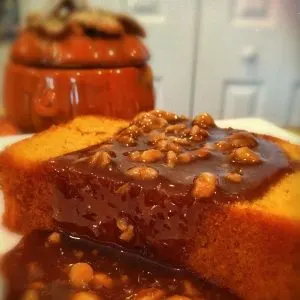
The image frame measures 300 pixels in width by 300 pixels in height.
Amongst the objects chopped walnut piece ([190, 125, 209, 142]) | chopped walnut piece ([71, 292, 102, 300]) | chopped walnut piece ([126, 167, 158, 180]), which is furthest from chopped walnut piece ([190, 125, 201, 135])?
chopped walnut piece ([71, 292, 102, 300])

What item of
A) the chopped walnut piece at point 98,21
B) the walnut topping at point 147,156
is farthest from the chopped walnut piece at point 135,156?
the chopped walnut piece at point 98,21

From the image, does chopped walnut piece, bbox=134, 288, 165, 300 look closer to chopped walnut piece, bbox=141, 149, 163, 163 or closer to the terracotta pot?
chopped walnut piece, bbox=141, 149, 163, 163

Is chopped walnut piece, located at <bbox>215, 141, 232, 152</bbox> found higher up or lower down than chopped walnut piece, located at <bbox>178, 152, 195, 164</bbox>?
lower down

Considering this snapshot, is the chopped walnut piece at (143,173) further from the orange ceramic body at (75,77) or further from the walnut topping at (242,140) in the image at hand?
the orange ceramic body at (75,77)

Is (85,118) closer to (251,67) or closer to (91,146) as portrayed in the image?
(91,146)

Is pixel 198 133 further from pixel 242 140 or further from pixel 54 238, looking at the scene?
pixel 54 238
